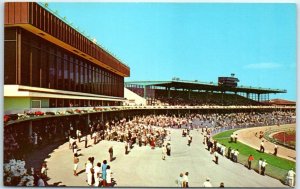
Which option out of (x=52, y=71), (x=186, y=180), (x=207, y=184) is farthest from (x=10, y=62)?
(x=207, y=184)

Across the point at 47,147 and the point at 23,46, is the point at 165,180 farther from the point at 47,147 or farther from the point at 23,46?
the point at 23,46

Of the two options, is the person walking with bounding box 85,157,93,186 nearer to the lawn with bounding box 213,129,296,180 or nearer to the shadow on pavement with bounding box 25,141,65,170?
the shadow on pavement with bounding box 25,141,65,170

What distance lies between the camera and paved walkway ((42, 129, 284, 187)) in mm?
12438

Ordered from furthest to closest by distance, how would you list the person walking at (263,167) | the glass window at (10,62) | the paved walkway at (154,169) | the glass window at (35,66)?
the glass window at (35,66) → the person walking at (263,167) → the paved walkway at (154,169) → the glass window at (10,62)

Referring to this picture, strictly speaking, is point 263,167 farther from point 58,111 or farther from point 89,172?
point 58,111

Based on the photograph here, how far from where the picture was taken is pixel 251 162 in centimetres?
1361

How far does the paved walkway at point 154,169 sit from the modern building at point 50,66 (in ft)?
7.03

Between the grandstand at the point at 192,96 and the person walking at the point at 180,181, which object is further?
the grandstand at the point at 192,96

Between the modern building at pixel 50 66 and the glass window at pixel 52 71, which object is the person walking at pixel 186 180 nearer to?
the modern building at pixel 50 66

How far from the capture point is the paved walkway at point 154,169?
12438mm

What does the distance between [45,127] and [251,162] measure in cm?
686

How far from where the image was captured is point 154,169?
1305cm

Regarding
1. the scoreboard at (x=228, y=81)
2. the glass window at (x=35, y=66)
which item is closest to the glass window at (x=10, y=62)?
the glass window at (x=35, y=66)

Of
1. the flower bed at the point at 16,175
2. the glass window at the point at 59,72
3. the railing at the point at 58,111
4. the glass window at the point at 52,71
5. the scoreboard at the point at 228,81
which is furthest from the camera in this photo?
the glass window at the point at 59,72
